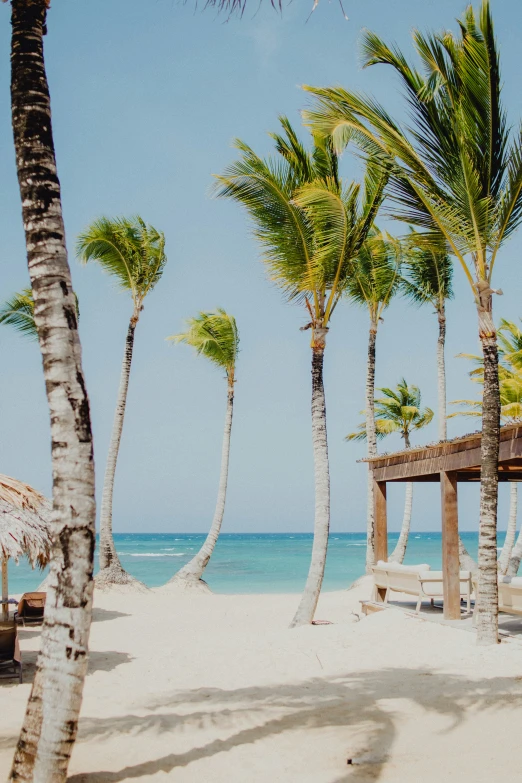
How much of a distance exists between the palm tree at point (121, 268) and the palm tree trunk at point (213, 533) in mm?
2066

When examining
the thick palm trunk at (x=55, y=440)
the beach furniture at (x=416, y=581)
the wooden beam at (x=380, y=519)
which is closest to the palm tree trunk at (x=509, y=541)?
the wooden beam at (x=380, y=519)

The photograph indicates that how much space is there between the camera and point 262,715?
Result: 18.8 feet

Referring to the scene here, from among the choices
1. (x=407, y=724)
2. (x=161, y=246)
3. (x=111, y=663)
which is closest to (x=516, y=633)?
(x=407, y=724)

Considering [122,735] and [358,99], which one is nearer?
[122,735]

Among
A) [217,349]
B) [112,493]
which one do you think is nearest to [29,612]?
[112,493]

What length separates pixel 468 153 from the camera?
8391mm

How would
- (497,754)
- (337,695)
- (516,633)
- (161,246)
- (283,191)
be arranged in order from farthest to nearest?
(161,246), (283,191), (516,633), (337,695), (497,754)

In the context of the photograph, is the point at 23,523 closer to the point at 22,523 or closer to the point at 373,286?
the point at 22,523

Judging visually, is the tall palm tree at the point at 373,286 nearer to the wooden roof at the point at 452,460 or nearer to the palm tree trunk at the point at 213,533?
the palm tree trunk at the point at 213,533

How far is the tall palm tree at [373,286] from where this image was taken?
1881 cm

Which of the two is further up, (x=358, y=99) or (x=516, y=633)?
(x=358, y=99)

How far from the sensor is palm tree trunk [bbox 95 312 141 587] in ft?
55.9

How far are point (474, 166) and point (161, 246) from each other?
1129 cm

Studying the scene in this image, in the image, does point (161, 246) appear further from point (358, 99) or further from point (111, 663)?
point (111, 663)
